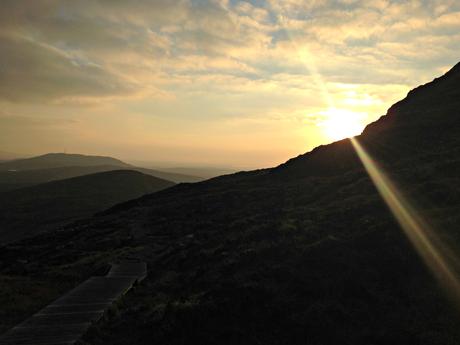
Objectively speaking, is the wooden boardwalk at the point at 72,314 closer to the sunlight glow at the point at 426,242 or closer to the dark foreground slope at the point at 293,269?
the dark foreground slope at the point at 293,269

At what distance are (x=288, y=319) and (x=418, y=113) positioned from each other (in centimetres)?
4614

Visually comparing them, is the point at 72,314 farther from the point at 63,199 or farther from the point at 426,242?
the point at 63,199

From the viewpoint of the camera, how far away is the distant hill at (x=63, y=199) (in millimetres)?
87750

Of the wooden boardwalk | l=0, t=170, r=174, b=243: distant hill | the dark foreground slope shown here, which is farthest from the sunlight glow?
l=0, t=170, r=174, b=243: distant hill

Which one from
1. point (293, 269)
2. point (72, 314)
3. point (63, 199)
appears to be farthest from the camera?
point (63, 199)

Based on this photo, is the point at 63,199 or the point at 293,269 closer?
the point at 293,269

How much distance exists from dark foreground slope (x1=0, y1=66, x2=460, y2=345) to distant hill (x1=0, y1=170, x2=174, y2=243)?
1932 inches

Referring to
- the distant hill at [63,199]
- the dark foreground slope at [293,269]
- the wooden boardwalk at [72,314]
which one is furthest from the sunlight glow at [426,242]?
the distant hill at [63,199]

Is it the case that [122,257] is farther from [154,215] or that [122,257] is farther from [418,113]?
[418,113]

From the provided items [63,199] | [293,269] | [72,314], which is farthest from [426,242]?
[63,199]

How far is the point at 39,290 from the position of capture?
71.5ft

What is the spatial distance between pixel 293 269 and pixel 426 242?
6129 mm

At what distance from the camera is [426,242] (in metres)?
17.6

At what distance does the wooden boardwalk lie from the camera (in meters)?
13.1
